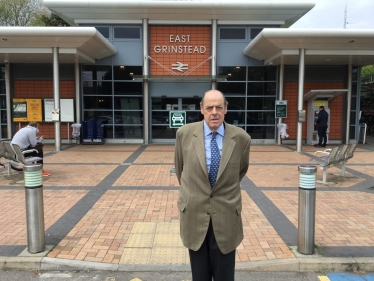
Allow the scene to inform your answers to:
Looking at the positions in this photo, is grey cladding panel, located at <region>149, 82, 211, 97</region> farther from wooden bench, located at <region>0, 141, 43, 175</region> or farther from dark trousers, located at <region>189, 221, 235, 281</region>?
dark trousers, located at <region>189, 221, 235, 281</region>

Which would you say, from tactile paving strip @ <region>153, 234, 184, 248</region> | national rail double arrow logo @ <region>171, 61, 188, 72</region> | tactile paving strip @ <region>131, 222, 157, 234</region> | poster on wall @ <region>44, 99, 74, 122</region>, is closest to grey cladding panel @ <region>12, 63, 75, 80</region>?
poster on wall @ <region>44, 99, 74, 122</region>

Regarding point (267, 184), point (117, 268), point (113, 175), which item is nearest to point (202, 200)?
point (117, 268)

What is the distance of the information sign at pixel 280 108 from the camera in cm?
1484

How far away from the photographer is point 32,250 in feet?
13.5

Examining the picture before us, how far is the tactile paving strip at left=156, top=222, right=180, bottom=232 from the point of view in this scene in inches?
191

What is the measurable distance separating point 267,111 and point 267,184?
891 centimetres

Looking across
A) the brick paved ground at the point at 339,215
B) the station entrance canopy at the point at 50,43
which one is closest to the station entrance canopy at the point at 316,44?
the station entrance canopy at the point at 50,43

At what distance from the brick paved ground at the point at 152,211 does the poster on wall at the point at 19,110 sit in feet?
21.5

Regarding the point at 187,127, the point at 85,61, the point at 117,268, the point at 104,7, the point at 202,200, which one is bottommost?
the point at 117,268

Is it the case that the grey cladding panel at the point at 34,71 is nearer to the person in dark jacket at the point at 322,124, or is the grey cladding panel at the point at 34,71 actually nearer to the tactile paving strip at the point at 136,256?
the person in dark jacket at the point at 322,124

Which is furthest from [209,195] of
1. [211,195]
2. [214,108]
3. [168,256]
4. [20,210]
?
[20,210]

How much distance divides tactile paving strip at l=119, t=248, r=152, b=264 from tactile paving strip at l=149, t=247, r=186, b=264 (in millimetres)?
65

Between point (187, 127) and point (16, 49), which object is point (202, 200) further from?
point (16, 49)

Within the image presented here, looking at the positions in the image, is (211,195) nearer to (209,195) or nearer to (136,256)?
(209,195)
